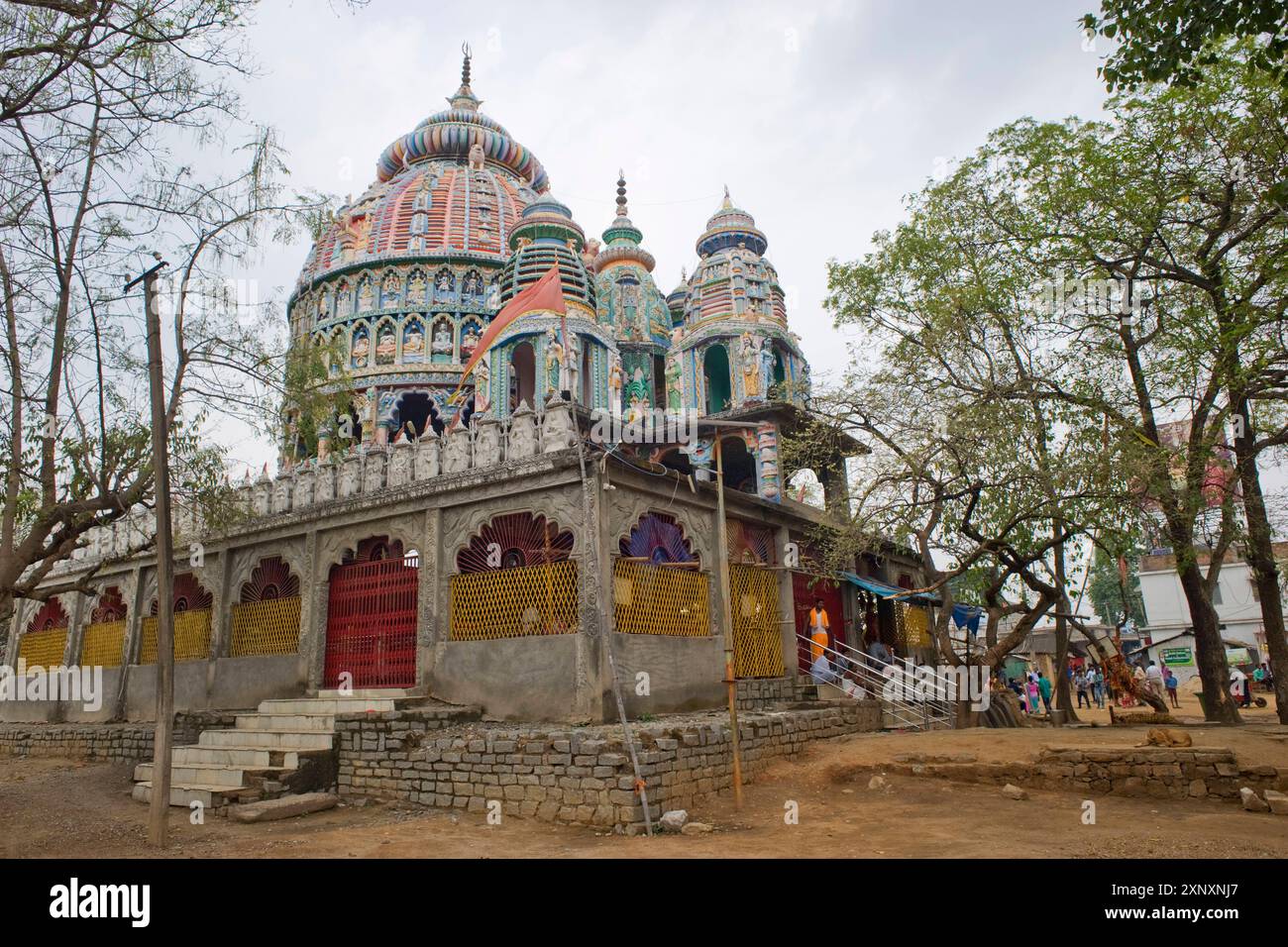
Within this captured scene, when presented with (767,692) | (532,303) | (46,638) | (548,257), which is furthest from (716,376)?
(46,638)

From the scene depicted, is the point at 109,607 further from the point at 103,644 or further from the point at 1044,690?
the point at 1044,690

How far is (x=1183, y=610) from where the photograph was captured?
48.9 meters

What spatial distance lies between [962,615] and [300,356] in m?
22.8

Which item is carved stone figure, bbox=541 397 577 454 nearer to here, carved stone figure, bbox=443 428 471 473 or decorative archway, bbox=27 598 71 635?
carved stone figure, bbox=443 428 471 473

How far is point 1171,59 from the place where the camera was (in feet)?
29.1

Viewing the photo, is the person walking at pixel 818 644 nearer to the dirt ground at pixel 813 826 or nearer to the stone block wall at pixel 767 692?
the stone block wall at pixel 767 692

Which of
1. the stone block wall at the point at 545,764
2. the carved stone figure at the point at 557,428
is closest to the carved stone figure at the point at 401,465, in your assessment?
the carved stone figure at the point at 557,428

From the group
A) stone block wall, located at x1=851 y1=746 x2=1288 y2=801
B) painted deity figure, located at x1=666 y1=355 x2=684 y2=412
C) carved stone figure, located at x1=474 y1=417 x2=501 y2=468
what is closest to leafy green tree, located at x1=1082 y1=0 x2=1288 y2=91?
stone block wall, located at x1=851 y1=746 x2=1288 y2=801

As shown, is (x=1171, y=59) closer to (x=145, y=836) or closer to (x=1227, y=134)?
(x=1227, y=134)

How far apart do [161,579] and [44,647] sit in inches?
703

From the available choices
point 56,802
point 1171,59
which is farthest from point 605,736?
point 1171,59

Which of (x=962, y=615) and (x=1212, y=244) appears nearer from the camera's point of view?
(x=1212, y=244)

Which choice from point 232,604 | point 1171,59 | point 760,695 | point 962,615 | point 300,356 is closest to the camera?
point 1171,59

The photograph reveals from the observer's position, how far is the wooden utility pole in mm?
8992
